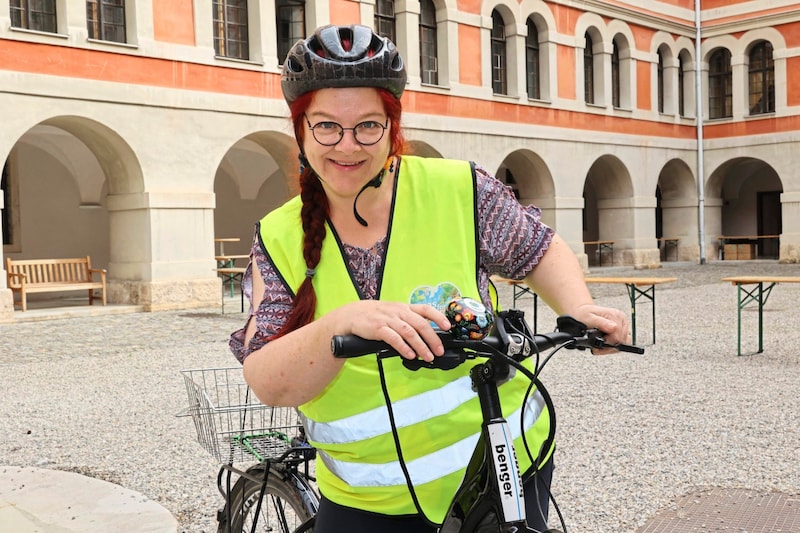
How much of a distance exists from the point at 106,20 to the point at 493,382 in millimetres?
14942

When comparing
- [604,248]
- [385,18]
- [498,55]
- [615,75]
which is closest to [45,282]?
[385,18]

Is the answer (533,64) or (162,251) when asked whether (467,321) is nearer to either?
(162,251)

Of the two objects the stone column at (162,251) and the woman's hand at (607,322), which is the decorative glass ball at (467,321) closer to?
the woman's hand at (607,322)

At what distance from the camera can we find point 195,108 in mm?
15609

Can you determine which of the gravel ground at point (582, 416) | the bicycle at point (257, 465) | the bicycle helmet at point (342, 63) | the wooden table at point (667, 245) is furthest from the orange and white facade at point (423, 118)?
the bicycle helmet at point (342, 63)

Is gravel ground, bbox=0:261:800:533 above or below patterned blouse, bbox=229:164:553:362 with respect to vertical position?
below

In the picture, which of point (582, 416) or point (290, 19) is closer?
point (582, 416)

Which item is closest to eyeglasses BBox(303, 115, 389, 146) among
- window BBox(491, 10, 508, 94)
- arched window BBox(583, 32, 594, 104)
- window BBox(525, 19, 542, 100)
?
window BBox(491, 10, 508, 94)

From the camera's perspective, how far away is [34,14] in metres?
14.0

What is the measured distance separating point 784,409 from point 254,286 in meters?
5.88

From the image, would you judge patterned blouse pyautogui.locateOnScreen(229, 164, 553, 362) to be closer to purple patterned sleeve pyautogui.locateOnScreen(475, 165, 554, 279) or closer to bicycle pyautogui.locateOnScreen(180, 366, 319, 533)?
purple patterned sleeve pyautogui.locateOnScreen(475, 165, 554, 279)

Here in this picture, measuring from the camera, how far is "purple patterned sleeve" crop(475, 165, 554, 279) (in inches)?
65.8

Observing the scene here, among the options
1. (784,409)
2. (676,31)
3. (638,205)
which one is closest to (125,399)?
(784,409)

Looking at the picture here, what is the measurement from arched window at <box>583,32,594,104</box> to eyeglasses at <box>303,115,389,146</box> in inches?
911
